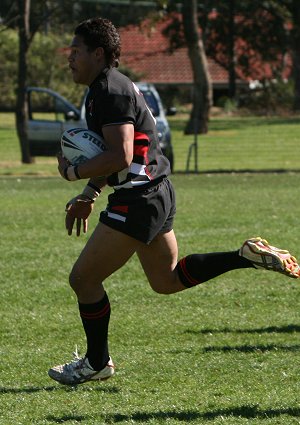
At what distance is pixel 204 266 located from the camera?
6203mm

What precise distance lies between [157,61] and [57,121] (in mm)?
33073

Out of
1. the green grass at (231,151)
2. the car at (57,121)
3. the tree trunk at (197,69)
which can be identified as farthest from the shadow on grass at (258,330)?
the tree trunk at (197,69)

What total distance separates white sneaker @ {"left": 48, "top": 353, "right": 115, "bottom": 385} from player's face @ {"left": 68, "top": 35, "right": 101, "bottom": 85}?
1.53 meters

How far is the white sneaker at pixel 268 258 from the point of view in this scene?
19.5 feet

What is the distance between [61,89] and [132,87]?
3911cm

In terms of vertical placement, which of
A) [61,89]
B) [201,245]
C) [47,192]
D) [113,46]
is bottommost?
[61,89]

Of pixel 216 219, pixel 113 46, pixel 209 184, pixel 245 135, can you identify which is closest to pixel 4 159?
pixel 245 135

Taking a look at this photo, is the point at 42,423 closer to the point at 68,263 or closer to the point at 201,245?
the point at 68,263

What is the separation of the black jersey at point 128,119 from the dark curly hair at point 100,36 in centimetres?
10

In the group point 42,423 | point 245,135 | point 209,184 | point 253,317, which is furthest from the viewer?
point 245,135

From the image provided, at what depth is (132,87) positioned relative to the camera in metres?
5.75

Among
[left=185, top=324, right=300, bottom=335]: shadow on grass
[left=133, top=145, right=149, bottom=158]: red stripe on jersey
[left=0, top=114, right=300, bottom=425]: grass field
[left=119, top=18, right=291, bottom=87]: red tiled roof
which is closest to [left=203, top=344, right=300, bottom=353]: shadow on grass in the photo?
[left=0, top=114, right=300, bottom=425]: grass field

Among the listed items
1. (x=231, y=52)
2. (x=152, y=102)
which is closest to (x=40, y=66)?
(x=231, y=52)

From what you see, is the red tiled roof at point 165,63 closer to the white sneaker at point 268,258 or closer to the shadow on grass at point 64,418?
the white sneaker at point 268,258
